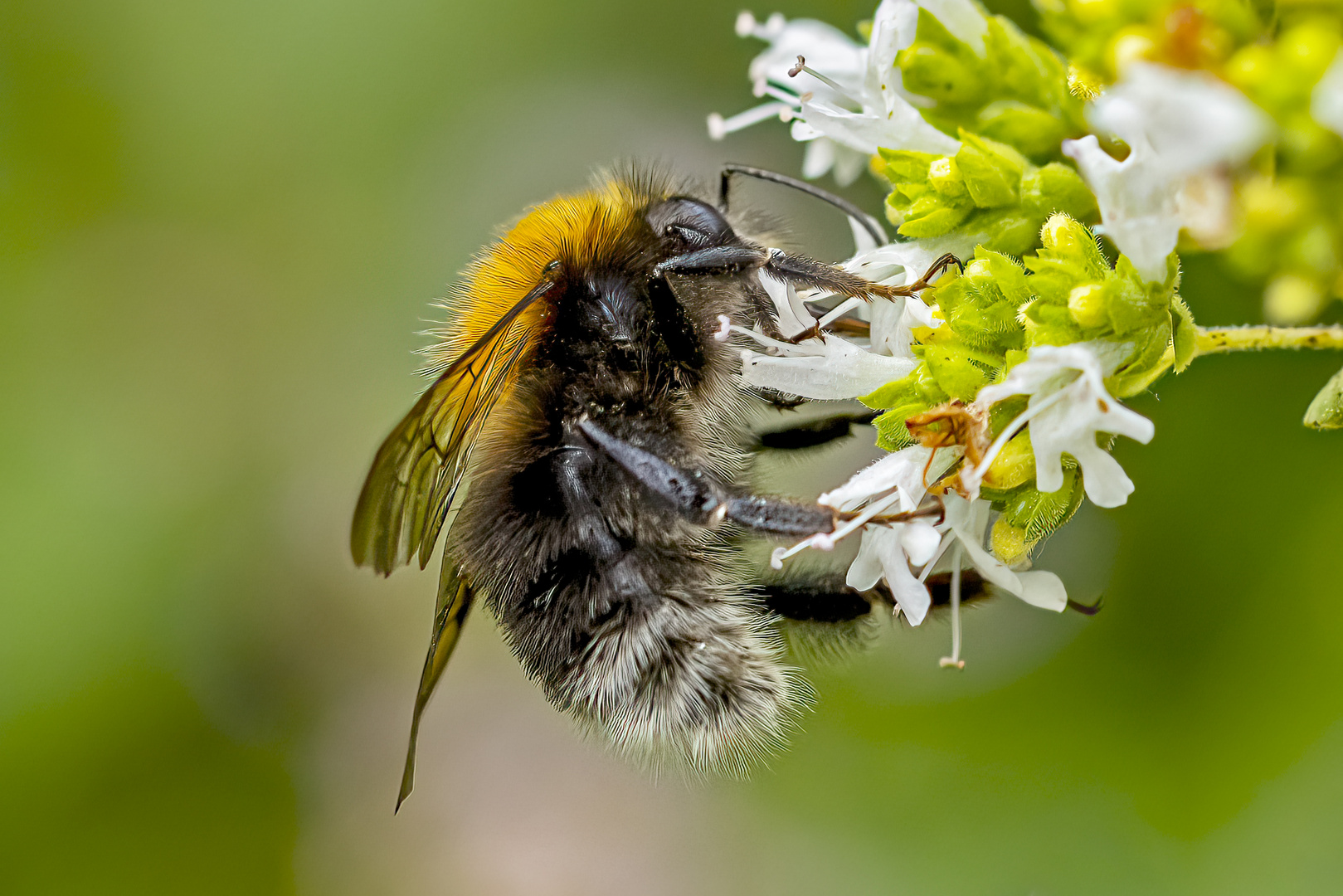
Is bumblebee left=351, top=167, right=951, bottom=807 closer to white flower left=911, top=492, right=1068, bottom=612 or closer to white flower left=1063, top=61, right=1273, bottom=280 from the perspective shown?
white flower left=911, top=492, right=1068, bottom=612

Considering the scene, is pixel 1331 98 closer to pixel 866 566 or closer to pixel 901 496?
pixel 901 496

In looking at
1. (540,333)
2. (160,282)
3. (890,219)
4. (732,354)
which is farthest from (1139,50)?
(160,282)

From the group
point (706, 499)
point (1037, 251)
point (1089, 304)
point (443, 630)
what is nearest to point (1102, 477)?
point (1089, 304)

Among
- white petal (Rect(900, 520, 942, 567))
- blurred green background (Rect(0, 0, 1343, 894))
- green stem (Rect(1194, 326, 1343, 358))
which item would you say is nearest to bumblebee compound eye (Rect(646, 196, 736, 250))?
white petal (Rect(900, 520, 942, 567))

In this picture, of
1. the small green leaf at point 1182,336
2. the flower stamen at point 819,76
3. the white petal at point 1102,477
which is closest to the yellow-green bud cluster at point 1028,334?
the small green leaf at point 1182,336

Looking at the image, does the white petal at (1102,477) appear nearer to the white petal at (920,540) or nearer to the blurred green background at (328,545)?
the white petal at (920,540)

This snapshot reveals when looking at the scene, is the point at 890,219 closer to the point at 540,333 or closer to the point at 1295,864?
the point at 540,333
